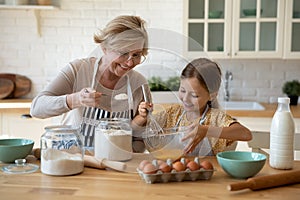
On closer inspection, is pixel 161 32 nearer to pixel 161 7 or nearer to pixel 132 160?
pixel 132 160

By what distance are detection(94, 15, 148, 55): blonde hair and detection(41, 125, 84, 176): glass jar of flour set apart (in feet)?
1.22

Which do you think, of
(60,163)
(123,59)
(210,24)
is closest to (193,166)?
(60,163)

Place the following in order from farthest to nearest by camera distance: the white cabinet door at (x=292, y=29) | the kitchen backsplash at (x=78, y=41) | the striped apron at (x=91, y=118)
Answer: the kitchen backsplash at (x=78, y=41) → the white cabinet door at (x=292, y=29) → the striped apron at (x=91, y=118)

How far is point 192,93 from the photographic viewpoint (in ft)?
5.28

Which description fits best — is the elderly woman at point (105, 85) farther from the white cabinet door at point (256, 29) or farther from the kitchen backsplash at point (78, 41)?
the kitchen backsplash at point (78, 41)

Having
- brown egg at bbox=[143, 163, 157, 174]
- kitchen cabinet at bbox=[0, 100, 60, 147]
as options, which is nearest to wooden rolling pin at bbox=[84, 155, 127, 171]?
brown egg at bbox=[143, 163, 157, 174]

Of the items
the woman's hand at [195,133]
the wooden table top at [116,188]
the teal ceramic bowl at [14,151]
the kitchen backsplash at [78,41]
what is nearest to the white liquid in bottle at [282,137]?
the wooden table top at [116,188]

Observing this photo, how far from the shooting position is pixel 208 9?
125 inches

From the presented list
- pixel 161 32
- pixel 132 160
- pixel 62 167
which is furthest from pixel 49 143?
pixel 161 32

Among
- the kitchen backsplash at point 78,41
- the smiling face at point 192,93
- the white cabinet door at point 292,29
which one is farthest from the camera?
the kitchen backsplash at point 78,41

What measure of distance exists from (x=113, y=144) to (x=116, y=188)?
0.81 ft

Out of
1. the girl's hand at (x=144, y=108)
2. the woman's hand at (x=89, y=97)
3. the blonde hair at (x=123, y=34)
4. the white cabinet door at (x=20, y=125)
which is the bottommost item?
the white cabinet door at (x=20, y=125)

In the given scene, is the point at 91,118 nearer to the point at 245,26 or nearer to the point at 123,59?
the point at 123,59

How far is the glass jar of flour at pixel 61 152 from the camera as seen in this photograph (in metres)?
1.33
